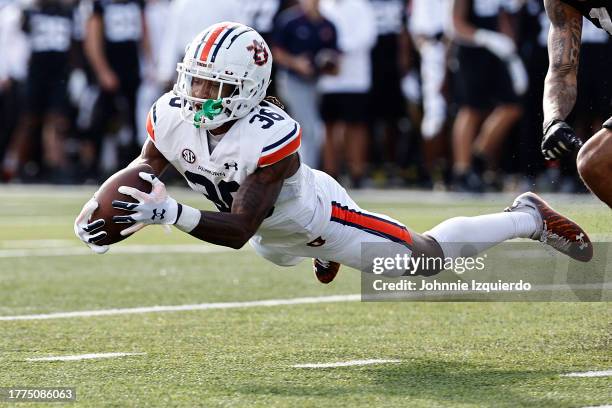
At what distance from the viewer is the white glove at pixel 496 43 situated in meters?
10.6

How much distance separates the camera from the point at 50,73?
14648 millimetres

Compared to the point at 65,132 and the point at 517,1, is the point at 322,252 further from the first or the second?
the point at 65,132

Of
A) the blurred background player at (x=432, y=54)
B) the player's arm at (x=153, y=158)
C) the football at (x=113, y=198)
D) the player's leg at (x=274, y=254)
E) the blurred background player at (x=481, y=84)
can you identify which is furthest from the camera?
the blurred background player at (x=432, y=54)

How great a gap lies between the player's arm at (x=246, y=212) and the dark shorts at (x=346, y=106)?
757 centimetres

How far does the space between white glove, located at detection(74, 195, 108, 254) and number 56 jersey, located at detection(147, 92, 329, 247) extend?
0.46 meters

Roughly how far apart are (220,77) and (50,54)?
34.6 feet

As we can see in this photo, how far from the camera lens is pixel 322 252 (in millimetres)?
4879

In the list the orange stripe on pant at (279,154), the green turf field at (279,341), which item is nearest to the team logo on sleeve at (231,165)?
the orange stripe on pant at (279,154)

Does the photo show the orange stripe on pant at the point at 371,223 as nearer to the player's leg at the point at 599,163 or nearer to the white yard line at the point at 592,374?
the player's leg at the point at 599,163

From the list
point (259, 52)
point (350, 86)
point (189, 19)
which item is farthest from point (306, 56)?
point (259, 52)

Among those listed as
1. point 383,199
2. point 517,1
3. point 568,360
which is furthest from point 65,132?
point 568,360

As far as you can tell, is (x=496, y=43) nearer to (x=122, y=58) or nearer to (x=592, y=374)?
(x=122, y=58)

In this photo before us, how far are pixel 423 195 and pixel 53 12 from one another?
5.10 metres

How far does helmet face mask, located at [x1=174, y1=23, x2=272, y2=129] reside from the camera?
4.39 meters
